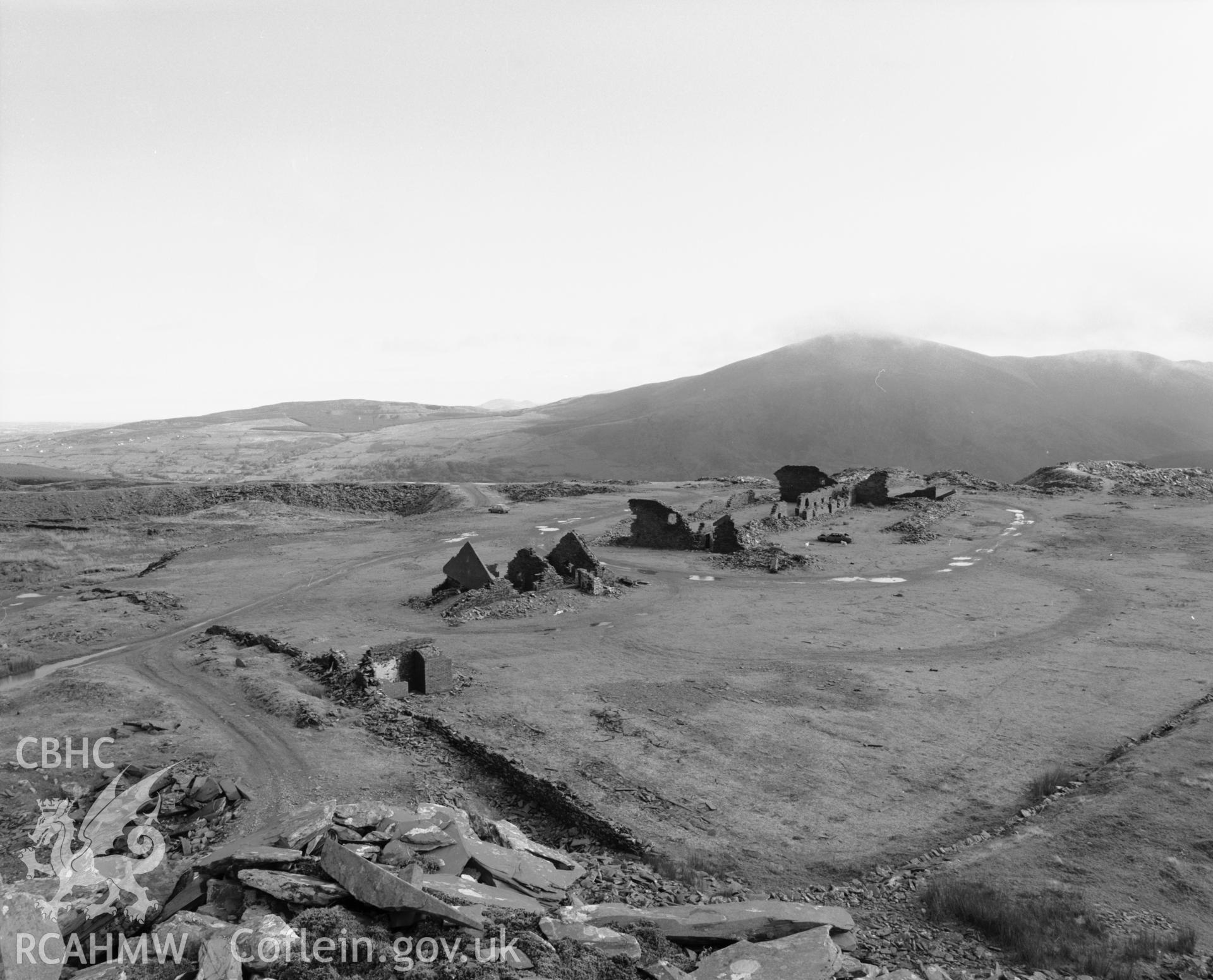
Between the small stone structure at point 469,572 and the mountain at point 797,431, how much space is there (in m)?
56.9

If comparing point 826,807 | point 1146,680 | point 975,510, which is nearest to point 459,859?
point 826,807

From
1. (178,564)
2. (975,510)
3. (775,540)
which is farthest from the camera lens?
(975,510)

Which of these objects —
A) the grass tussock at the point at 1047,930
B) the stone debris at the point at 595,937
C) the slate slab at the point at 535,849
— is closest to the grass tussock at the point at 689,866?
the slate slab at the point at 535,849

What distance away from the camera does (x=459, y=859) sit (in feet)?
26.5

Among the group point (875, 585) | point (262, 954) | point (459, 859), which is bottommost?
point (875, 585)

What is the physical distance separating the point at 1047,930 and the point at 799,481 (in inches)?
1613

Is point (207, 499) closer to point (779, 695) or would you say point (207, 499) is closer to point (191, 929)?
point (779, 695)

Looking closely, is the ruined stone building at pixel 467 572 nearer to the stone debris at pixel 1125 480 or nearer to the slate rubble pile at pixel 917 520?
the slate rubble pile at pixel 917 520

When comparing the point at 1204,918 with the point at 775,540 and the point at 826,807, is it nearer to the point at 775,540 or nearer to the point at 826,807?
the point at 826,807

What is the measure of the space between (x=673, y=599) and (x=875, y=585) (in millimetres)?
8309

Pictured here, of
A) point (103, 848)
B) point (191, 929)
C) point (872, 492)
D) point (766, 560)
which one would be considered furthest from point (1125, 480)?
point (191, 929)

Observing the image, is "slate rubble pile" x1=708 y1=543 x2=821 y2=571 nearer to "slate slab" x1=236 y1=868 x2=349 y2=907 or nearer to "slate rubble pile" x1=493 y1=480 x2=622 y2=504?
"slate rubble pile" x1=493 y1=480 x2=622 y2=504

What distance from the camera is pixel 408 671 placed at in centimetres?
1723

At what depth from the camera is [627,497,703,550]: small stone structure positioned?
3619 cm
